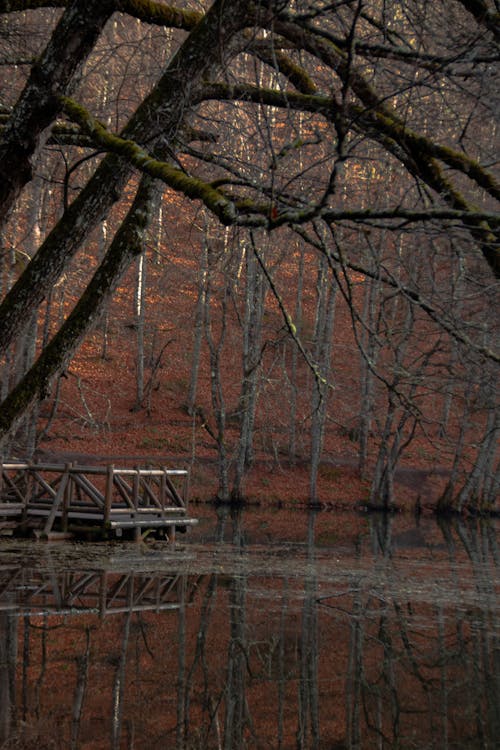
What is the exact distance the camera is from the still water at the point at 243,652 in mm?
5148

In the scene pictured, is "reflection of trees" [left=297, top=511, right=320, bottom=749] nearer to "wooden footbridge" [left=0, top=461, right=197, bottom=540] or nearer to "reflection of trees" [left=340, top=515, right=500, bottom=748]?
"reflection of trees" [left=340, top=515, right=500, bottom=748]

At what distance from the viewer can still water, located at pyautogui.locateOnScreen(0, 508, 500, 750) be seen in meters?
5.15

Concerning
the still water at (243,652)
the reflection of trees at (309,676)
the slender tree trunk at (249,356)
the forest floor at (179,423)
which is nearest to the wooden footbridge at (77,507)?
the still water at (243,652)

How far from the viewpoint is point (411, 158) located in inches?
217

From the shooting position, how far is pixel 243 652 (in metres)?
7.39

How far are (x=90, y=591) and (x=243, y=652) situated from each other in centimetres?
335

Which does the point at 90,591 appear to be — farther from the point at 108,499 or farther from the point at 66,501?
the point at 66,501

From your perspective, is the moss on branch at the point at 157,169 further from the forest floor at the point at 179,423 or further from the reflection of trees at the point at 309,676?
the forest floor at the point at 179,423

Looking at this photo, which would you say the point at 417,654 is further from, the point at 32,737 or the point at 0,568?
the point at 0,568

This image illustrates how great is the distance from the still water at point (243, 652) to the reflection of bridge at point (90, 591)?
3 cm

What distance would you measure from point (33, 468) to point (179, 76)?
12813 mm

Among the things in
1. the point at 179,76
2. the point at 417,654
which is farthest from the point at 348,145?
the point at 417,654

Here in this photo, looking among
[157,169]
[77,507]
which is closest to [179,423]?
[77,507]

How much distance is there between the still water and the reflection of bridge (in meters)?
0.03
